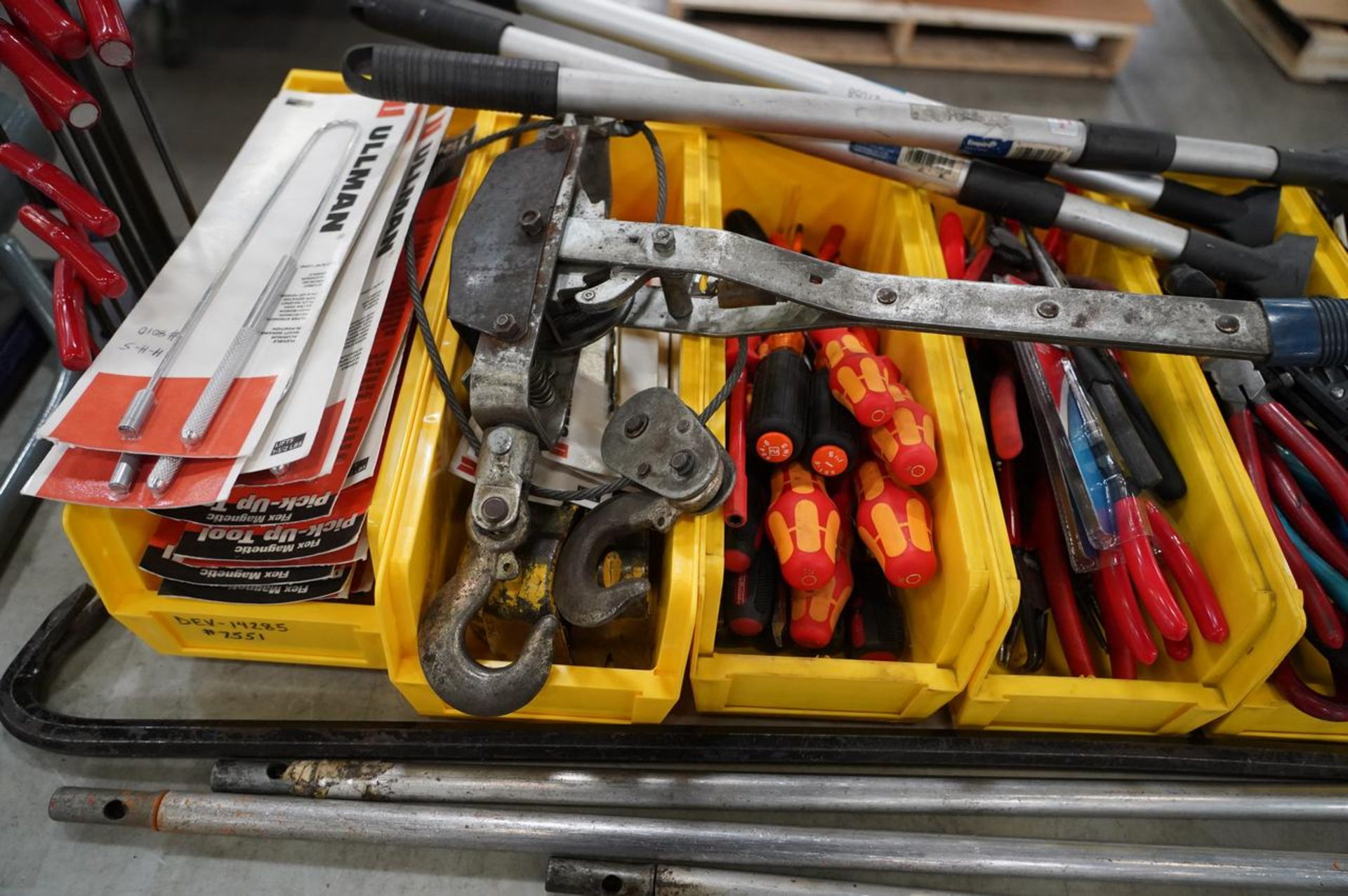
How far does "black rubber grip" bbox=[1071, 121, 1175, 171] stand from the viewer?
1175 mm

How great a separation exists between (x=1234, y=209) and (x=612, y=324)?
0.90m

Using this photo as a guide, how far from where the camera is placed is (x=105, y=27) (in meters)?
0.89

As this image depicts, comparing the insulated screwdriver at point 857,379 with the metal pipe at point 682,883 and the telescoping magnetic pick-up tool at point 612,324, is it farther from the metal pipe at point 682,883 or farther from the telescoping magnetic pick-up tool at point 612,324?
the metal pipe at point 682,883

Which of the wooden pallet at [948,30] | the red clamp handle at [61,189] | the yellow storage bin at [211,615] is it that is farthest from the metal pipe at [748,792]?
the wooden pallet at [948,30]

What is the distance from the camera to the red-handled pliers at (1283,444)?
0.96 m

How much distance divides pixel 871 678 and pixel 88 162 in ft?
3.63

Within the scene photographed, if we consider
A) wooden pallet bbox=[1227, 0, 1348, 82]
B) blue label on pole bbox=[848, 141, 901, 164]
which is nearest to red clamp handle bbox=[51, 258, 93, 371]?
blue label on pole bbox=[848, 141, 901, 164]

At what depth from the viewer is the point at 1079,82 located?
2051 millimetres

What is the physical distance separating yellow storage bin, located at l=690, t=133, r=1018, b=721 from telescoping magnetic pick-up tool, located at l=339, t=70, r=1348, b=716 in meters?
0.12

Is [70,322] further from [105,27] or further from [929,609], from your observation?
[929,609]

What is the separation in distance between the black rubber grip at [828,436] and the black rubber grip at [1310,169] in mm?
736

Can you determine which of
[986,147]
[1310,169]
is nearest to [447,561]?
[986,147]

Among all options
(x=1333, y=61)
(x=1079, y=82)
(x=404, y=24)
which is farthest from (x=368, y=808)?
(x=1333, y=61)

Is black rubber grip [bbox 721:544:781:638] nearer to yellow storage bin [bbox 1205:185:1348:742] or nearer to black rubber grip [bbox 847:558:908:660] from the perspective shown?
black rubber grip [bbox 847:558:908:660]
